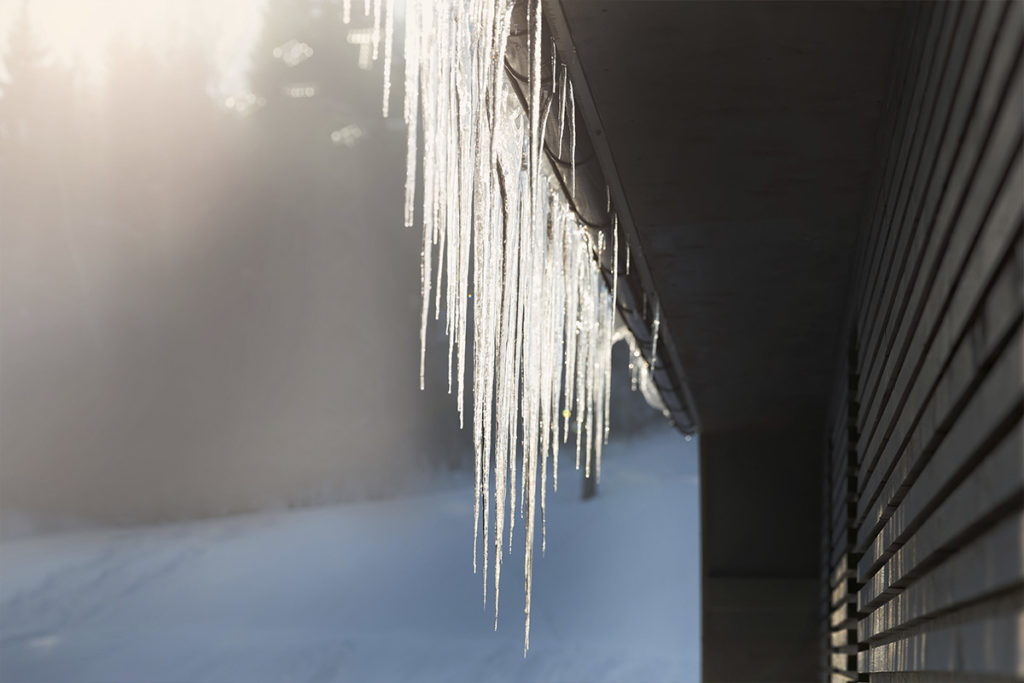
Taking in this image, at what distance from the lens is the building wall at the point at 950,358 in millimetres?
1125

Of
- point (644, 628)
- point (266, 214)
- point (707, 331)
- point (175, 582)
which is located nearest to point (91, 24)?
point (266, 214)

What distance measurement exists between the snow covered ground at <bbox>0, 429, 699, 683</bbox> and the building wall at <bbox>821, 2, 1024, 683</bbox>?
70.3ft

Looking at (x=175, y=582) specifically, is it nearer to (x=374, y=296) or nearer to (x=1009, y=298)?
(x=374, y=296)

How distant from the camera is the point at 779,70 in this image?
2.58m

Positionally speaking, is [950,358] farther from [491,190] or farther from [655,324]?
[655,324]

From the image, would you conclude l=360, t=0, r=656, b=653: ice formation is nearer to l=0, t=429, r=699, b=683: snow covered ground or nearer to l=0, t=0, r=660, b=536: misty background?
l=0, t=429, r=699, b=683: snow covered ground

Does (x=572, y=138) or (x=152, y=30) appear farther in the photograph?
(x=152, y=30)

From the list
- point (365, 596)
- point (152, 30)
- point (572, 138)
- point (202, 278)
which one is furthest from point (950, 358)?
point (152, 30)

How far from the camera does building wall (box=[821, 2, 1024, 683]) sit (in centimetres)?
112

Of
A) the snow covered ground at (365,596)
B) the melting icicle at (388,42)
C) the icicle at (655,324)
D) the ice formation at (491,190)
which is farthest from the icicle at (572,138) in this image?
the snow covered ground at (365,596)

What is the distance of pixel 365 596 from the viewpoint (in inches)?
1022

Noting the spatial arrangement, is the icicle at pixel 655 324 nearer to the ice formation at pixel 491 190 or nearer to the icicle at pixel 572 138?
the ice formation at pixel 491 190

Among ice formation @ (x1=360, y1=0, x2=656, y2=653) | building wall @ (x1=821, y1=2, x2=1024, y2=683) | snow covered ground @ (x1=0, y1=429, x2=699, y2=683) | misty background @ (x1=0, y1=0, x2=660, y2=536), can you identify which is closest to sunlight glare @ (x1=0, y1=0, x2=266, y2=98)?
misty background @ (x1=0, y1=0, x2=660, y2=536)

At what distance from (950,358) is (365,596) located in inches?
1004
